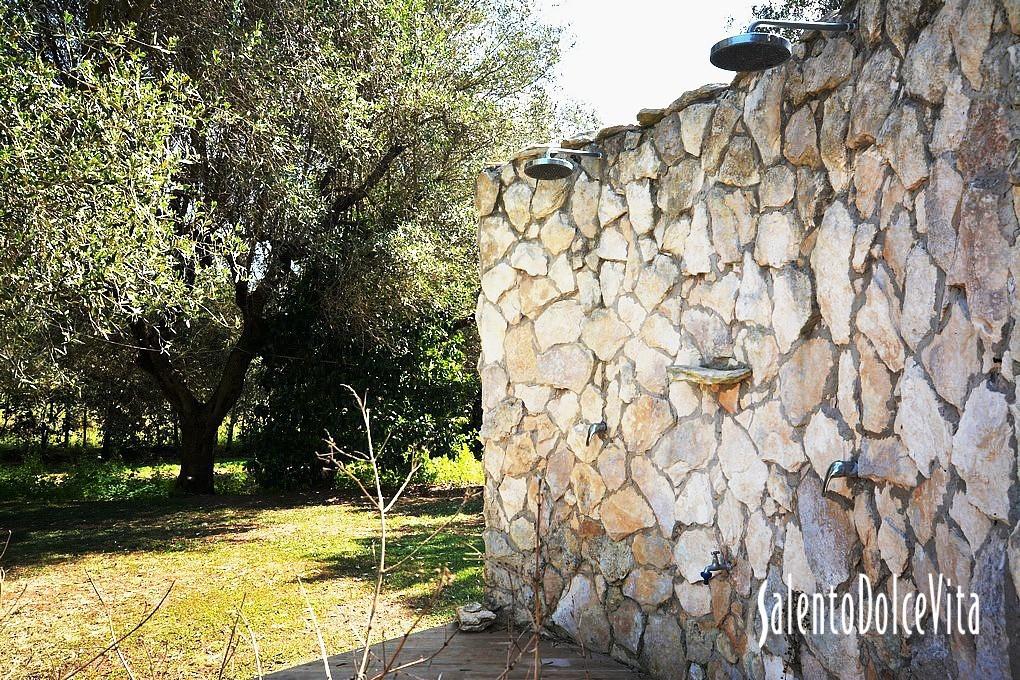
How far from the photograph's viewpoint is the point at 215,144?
7.82 meters

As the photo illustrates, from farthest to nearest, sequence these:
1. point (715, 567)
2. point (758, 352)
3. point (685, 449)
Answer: point (685, 449) < point (715, 567) < point (758, 352)

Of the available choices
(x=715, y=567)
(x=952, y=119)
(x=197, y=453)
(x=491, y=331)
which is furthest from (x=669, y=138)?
(x=197, y=453)

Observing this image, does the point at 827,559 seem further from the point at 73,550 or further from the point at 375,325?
the point at 375,325

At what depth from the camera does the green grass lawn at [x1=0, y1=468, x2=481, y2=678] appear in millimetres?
4664

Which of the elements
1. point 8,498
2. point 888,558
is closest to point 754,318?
point 888,558

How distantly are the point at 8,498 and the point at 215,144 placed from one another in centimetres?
700

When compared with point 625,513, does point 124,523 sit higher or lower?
lower

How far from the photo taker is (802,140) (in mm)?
2930

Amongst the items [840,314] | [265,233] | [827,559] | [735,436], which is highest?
[265,233]

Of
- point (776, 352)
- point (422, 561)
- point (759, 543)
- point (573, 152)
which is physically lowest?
point (422, 561)

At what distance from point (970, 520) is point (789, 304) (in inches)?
41.2

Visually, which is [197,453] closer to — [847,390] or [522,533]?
[522,533]

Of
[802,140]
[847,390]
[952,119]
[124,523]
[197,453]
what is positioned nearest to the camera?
[952,119]

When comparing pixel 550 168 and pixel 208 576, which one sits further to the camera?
pixel 208 576
